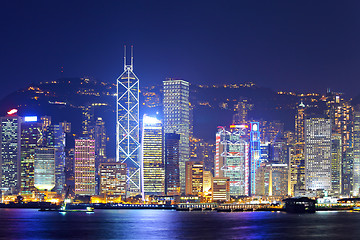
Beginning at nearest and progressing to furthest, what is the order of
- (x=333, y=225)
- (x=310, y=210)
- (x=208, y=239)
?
(x=208, y=239)
(x=333, y=225)
(x=310, y=210)

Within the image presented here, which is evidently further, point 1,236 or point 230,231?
point 230,231

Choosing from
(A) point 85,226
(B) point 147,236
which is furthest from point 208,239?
(A) point 85,226

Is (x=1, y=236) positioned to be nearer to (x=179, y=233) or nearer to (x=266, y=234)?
(x=179, y=233)

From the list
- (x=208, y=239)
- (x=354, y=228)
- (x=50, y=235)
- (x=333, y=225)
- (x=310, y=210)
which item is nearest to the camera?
(x=208, y=239)

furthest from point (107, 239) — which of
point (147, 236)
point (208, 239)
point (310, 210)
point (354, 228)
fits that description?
point (310, 210)

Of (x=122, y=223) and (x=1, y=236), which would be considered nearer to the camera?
(x=1, y=236)

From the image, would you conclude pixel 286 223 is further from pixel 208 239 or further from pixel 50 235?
pixel 50 235

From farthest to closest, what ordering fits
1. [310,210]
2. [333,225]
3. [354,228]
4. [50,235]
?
[310,210]
[333,225]
[354,228]
[50,235]

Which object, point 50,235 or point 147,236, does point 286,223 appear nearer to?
point 147,236
